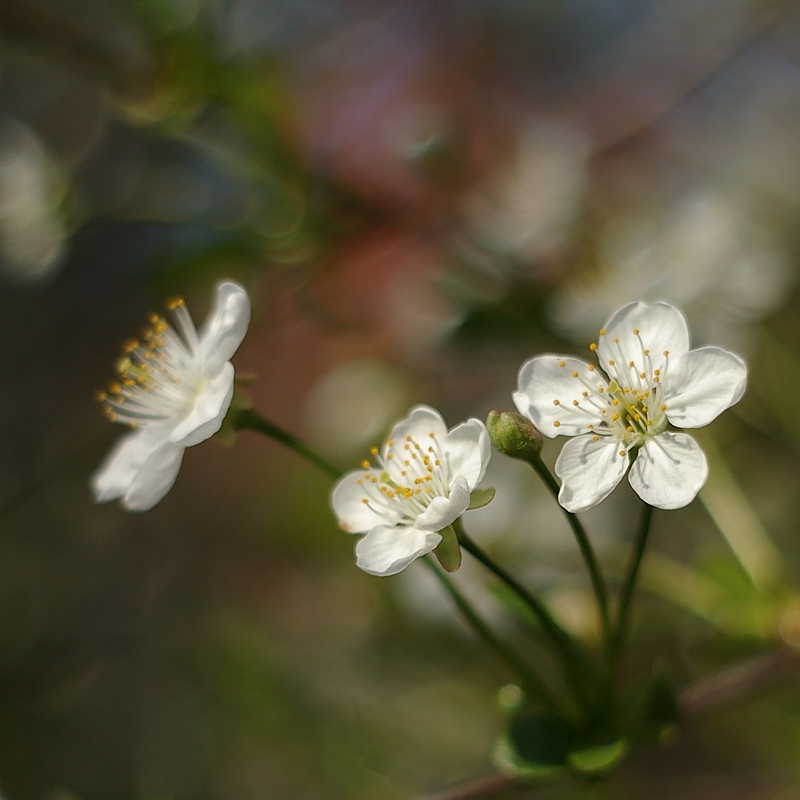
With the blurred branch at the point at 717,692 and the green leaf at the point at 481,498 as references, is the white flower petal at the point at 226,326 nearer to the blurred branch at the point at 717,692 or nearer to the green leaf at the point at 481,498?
the green leaf at the point at 481,498

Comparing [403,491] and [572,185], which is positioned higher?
[403,491]

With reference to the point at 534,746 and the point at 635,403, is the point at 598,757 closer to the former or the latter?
the point at 534,746

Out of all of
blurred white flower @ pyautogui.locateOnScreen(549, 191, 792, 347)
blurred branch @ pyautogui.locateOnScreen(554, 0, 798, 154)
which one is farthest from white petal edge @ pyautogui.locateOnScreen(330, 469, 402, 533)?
blurred branch @ pyautogui.locateOnScreen(554, 0, 798, 154)

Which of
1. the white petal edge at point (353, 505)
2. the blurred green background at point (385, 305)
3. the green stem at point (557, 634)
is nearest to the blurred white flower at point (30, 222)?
the blurred green background at point (385, 305)

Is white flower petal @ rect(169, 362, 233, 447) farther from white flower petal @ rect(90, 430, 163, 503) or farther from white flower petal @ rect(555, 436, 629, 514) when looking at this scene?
white flower petal @ rect(555, 436, 629, 514)

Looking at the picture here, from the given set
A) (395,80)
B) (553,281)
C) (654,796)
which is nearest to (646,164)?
(553,281)

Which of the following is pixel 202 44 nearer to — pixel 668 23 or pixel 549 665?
pixel 668 23

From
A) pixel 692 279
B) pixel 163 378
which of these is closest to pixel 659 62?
pixel 692 279
